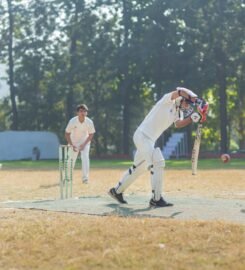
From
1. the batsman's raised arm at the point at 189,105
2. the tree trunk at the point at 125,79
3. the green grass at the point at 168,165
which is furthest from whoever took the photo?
the tree trunk at the point at 125,79

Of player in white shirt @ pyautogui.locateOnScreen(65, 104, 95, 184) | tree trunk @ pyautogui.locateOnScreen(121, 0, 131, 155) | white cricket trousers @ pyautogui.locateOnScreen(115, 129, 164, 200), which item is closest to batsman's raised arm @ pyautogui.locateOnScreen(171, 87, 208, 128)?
white cricket trousers @ pyautogui.locateOnScreen(115, 129, 164, 200)

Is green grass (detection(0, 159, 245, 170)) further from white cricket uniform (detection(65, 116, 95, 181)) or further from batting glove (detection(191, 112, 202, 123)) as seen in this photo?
batting glove (detection(191, 112, 202, 123))

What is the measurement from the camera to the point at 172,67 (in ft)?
162

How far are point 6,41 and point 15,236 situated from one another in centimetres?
5103

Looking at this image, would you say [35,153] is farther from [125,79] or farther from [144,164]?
[144,164]

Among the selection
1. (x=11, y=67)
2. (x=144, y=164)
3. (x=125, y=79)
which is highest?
(x=11, y=67)

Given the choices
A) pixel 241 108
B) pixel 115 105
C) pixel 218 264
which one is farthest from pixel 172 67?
pixel 218 264

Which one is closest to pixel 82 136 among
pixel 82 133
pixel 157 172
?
pixel 82 133

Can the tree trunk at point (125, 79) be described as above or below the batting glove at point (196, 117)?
above

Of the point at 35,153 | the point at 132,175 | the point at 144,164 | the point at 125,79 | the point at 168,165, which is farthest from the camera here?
the point at 125,79

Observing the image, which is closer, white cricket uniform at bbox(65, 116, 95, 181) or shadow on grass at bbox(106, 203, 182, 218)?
shadow on grass at bbox(106, 203, 182, 218)

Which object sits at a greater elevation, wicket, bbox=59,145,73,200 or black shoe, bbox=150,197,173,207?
wicket, bbox=59,145,73,200

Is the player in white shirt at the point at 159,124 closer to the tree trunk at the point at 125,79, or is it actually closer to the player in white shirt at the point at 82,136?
the player in white shirt at the point at 82,136

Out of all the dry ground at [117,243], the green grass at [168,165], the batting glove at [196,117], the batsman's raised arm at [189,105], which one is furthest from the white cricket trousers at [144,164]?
the green grass at [168,165]
